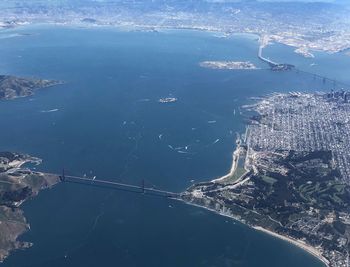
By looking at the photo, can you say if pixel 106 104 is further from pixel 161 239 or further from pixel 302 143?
pixel 161 239

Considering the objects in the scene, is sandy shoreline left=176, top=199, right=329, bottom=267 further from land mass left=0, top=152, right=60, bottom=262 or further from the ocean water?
land mass left=0, top=152, right=60, bottom=262

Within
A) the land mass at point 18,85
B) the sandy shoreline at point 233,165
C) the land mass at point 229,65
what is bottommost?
the land mass at point 18,85

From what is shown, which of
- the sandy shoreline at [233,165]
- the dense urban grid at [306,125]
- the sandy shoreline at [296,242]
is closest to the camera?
the sandy shoreline at [296,242]

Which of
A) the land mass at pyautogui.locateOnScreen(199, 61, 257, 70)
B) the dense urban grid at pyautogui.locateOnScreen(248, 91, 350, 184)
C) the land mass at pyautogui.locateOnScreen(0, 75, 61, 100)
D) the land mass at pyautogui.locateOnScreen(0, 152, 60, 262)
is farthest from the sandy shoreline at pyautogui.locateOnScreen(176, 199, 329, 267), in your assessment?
the land mass at pyautogui.locateOnScreen(199, 61, 257, 70)

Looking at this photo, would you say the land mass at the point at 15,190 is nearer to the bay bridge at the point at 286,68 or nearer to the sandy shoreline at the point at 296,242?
the sandy shoreline at the point at 296,242

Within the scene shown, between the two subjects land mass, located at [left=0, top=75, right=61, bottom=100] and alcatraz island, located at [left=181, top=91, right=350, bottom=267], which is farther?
land mass, located at [left=0, top=75, right=61, bottom=100]

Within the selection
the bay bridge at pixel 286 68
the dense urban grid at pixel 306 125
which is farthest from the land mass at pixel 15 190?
the bay bridge at pixel 286 68

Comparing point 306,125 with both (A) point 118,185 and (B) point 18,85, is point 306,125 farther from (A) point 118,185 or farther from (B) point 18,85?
(B) point 18,85
